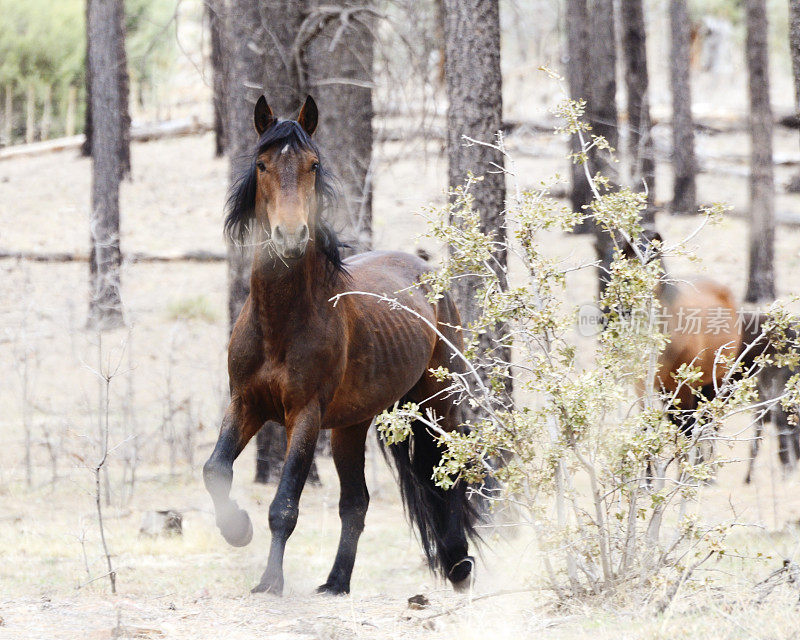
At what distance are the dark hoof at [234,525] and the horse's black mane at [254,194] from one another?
4.67 ft

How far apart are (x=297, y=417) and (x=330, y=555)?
3355mm

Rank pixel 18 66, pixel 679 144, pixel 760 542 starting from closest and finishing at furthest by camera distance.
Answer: pixel 760 542 < pixel 679 144 < pixel 18 66

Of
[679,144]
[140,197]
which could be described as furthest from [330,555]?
[140,197]

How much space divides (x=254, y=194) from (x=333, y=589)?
7.98 ft

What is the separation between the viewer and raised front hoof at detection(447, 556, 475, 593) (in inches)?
245

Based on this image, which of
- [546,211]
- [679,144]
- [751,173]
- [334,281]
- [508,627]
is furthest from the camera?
[679,144]

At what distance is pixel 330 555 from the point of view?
26.1 ft

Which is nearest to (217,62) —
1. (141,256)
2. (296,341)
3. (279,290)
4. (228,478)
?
(141,256)

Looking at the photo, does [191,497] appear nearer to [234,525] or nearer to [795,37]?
[234,525]

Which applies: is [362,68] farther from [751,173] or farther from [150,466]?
[751,173]

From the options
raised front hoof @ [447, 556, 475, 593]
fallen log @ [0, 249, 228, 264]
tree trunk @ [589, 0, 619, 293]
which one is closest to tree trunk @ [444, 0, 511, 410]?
raised front hoof @ [447, 556, 475, 593]

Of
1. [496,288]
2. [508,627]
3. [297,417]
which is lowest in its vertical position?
[508,627]

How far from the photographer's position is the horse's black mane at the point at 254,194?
482 centimetres

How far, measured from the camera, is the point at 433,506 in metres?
6.50
